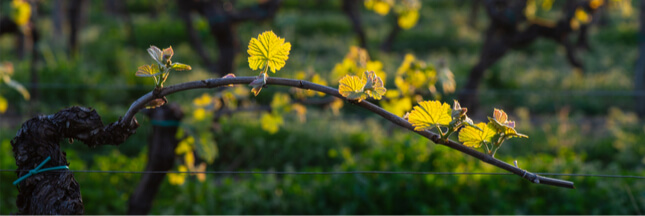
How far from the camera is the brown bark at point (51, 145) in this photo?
1269 millimetres

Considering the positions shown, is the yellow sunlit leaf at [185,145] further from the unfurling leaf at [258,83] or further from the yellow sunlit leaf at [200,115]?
the unfurling leaf at [258,83]

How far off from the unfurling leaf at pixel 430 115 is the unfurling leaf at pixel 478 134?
6cm

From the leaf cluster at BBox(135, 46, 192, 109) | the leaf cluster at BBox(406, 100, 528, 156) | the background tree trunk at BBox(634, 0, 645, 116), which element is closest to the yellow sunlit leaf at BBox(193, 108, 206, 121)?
the leaf cluster at BBox(135, 46, 192, 109)

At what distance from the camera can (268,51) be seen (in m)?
1.15

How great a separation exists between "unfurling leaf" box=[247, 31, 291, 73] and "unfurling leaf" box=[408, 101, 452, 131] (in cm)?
30

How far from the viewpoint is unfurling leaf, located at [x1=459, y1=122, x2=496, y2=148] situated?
1.11m

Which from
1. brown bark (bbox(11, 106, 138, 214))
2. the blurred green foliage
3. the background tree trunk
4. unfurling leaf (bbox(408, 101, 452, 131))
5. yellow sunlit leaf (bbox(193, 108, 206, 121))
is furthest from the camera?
the background tree trunk

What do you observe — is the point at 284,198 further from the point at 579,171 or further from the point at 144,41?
the point at 144,41

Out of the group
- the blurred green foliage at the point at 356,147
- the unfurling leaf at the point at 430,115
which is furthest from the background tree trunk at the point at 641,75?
the unfurling leaf at the point at 430,115

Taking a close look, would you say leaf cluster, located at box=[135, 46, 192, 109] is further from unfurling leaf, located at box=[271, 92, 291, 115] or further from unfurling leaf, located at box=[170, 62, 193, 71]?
unfurling leaf, located at box=[271, 92, 291, 115]

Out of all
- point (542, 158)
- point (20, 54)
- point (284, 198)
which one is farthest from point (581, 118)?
point (20, 54)

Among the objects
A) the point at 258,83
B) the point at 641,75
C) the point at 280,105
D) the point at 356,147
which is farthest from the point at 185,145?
the point at 641,75

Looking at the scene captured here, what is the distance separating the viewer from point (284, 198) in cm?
323

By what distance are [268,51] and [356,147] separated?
412 centimetres
